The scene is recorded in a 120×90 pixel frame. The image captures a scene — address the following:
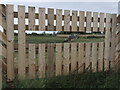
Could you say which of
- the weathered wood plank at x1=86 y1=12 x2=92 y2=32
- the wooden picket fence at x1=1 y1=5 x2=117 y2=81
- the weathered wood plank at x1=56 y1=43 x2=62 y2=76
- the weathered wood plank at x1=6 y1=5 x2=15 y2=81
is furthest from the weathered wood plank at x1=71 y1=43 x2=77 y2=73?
the weathered wood plank at x1=6 y1=5 x2=15 y2=81

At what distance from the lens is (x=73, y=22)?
3812mm

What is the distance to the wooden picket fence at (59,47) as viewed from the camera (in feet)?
10.5

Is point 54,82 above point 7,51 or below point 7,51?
below

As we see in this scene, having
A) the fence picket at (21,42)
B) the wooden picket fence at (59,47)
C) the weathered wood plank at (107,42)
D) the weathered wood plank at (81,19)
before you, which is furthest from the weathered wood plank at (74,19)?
the fence picket at (21,42)

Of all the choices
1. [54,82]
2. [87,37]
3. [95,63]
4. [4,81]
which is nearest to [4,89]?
[4,81]

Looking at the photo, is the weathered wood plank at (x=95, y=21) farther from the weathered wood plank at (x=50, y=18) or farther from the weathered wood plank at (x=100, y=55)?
the weathered wood plank at (x=50, y=18)

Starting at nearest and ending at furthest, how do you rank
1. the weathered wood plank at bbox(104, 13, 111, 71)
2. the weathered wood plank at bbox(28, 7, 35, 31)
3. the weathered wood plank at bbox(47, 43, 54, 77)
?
the weathered wood plank at bbox(28, 7, 35, 31) → the weathered wood plank at bbox(47, 43, 54, 77) → the weathered wood plank at bbox(104, 13, 111, 71)

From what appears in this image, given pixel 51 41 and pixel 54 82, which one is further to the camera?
pixel 51 41

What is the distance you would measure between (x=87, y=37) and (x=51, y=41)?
1406 mm

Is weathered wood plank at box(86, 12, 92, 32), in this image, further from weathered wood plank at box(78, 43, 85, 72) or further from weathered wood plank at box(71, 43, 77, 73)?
weathered wood plank at box(71, 43, 77, 73)

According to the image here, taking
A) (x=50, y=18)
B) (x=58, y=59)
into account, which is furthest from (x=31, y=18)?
(x=58, y=59)

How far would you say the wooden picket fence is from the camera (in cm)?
320

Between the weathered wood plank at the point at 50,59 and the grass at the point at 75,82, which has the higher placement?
the weathered wood plank at the point at 50,59

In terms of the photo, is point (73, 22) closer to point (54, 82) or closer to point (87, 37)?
point (87, 37)
